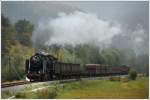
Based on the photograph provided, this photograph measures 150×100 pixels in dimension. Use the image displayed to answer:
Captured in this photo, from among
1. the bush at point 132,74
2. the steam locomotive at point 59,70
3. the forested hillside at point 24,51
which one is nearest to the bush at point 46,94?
the steam locomotive at point 59,70

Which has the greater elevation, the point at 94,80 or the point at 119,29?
the point at 119,29

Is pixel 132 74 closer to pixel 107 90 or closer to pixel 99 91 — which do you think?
pixel 107 90

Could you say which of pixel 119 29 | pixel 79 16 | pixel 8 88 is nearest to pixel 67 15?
pixel 79 16

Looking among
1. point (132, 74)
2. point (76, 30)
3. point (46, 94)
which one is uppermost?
point (76, 30)

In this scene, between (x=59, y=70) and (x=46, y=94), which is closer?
(x=46, y=94)

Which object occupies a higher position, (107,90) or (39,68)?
(39,68)

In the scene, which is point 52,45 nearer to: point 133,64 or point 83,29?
point 83,29

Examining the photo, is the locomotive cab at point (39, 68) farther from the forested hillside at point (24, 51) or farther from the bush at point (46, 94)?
the bush at point (46, 94)

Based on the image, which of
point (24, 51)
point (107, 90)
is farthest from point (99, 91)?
point (24, 51)
